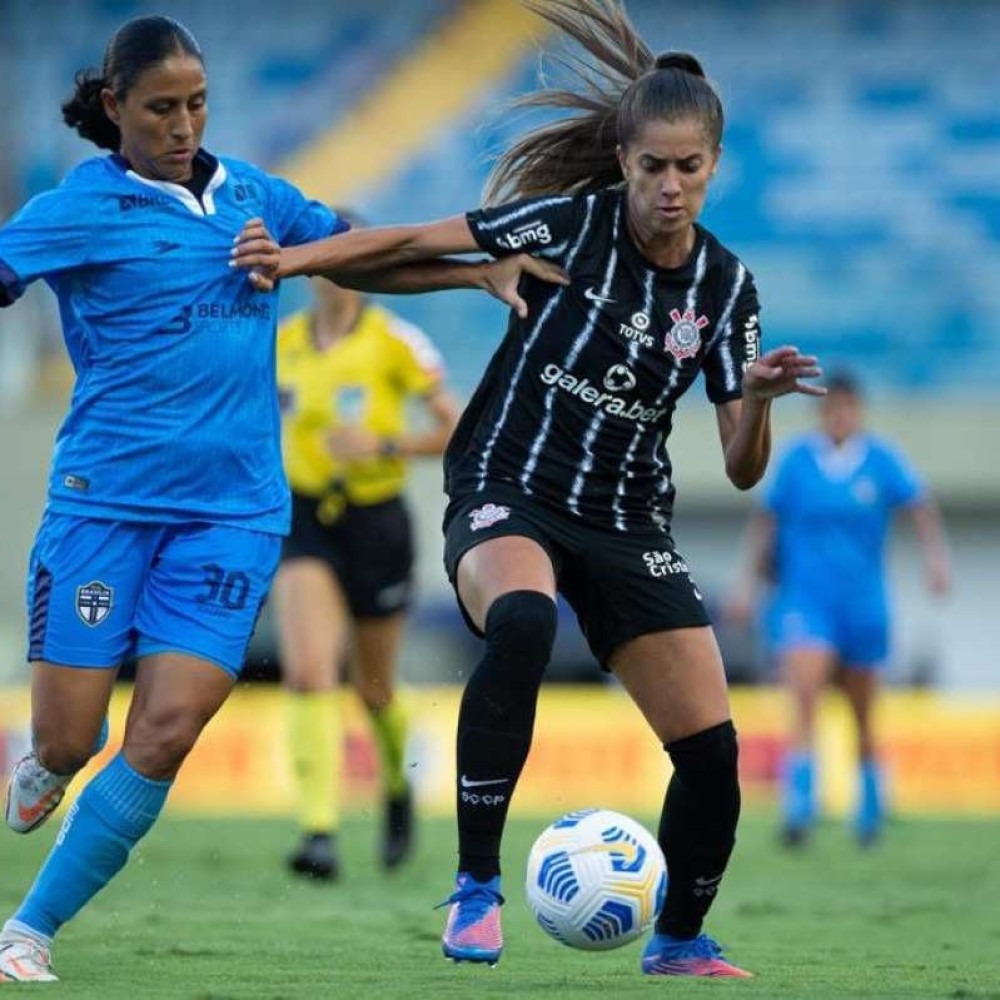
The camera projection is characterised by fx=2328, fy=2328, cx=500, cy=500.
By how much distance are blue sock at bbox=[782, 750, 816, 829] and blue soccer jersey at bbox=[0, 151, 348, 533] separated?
7054 mm

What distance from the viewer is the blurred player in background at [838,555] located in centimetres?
1312

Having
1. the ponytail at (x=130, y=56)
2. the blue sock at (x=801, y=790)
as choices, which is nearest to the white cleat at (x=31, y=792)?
the ponytail at (x=130, y=56)

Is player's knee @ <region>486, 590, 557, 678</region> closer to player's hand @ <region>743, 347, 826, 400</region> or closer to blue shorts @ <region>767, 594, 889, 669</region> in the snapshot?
player's hand @ <region>743, 347, 826, 400</region>

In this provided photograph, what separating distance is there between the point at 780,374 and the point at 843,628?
7619mm

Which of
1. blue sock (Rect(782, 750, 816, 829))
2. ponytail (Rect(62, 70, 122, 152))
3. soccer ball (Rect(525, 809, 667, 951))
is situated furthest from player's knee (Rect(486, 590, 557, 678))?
blue sock (Rect(782, 750, 816, 829))

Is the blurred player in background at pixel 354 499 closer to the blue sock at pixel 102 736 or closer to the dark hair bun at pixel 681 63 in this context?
the blue sock at pixel 102 736

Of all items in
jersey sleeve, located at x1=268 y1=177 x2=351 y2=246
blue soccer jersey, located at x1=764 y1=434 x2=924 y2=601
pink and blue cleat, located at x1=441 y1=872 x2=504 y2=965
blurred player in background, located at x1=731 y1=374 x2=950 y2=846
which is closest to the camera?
pink and blue cleat, located at x1=441 y1=872 x2=504 y2=965

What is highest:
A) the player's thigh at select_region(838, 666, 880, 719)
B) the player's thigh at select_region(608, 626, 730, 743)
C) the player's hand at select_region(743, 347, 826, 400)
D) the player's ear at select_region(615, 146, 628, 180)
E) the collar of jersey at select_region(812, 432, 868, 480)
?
the collar of jersey at select_region(812, 432, 868, 480)

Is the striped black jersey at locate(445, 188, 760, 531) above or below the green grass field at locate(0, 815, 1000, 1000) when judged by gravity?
above

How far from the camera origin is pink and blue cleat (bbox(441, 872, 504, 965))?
5.66 meters

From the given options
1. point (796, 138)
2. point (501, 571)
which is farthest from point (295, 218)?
point (796, 138)

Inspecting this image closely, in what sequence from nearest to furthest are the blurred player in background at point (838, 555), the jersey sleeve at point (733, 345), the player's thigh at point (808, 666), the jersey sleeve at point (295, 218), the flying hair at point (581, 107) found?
the jersey sleeve at point (733, 345) < the jersey sleeve at point (295, 218) < the flying hair at point (581, 107) < the player's thigh at point (808, 666) < the blurred player in background at point (838, 555)

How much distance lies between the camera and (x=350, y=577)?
34.1 ft

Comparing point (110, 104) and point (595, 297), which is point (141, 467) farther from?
point (595, 297)
